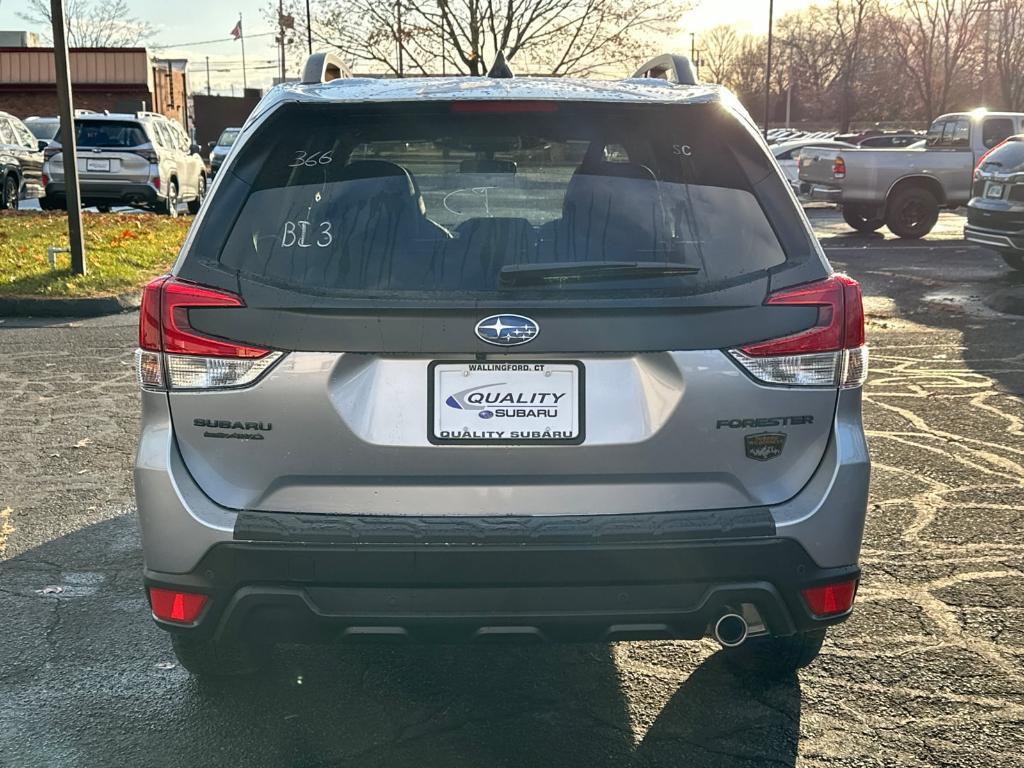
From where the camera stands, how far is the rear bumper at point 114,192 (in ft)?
65.7

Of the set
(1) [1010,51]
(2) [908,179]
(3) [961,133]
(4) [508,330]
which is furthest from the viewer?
(1) [1010,51]

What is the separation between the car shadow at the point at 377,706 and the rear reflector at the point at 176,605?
440mm

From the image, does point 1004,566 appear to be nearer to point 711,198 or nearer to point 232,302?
point 711,198


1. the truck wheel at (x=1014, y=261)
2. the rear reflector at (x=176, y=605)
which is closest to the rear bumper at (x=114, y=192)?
the truck wheel at (x=1014, y=261)

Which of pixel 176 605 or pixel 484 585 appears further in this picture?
pixel 176 605

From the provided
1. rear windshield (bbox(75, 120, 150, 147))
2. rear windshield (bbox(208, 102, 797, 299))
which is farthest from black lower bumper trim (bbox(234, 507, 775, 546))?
rear windshield (bbox(75, 120, 150, 147))

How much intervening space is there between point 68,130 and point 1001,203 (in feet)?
32.9

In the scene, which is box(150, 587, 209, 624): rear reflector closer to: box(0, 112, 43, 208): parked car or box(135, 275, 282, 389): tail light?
box(135, 275, 282, 389): tail light

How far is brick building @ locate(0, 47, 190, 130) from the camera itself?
1944 inches

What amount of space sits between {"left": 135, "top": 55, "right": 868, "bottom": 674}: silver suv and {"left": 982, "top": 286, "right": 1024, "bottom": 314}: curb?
29.3 feet

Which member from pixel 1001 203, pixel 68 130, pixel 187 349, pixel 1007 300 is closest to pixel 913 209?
pixel 1001 203

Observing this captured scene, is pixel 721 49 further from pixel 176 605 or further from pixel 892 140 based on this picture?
pixel 176 605

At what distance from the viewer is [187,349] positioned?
9.11 feet

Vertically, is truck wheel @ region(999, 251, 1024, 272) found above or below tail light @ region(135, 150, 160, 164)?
below
